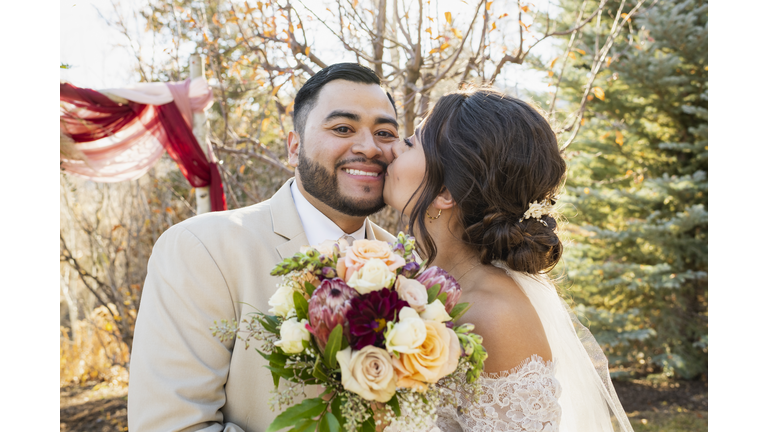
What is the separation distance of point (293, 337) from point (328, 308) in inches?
5.4

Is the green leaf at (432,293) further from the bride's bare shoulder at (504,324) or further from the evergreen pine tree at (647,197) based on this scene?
the evergreen pine tree at (647,197)

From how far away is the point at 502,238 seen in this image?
2.53m

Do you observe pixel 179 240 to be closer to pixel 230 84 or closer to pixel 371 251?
pixel 371 251

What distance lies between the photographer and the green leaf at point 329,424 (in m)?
1.50

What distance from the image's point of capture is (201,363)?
2.10m

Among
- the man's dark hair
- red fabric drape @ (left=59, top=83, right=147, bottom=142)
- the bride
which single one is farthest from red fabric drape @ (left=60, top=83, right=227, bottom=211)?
the bride

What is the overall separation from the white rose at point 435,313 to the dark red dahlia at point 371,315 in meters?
0.07

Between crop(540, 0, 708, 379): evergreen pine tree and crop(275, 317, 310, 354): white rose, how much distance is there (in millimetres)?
6374

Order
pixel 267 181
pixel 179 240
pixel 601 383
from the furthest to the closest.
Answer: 1. pixel 267 181
2. pixel 601 383
3. pixel 179 240

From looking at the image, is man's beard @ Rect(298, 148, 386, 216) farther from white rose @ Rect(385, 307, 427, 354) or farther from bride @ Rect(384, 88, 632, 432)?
white rose @ Rect(385, 307, 427, 354)

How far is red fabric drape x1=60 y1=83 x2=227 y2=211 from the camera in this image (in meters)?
5.51

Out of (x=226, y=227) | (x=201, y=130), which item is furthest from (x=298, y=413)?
(x=201, y=130)

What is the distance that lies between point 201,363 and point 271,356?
622 millimetres

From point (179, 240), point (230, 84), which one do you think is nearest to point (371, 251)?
point (179, 240)
